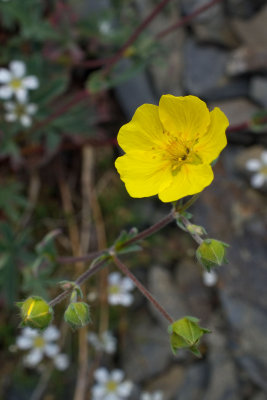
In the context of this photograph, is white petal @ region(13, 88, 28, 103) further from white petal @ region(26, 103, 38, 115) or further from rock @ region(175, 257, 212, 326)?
rock @ region(175, 257, 212, 326)

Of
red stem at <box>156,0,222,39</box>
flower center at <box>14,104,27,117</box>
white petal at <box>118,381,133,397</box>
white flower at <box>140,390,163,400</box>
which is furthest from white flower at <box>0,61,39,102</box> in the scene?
white flower at <box>140,390,163,400</box>

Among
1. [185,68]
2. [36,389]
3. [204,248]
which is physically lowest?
[36,389]

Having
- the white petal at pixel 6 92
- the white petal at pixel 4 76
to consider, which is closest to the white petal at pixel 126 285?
the white petal at pixel 6 92

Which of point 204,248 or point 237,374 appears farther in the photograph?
point 237,374

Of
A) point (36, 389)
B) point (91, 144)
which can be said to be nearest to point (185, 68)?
point (91, 144)

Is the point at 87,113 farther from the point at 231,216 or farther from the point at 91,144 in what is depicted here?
the point at 231,216

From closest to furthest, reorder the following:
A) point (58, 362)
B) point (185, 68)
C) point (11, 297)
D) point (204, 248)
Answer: point (204, 248) → point (11, 297) → point (58, 362) → point (185, 68)

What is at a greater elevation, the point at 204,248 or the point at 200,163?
the point at 200,163

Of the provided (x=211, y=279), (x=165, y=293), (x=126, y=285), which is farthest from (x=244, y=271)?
(x=126, y=285)
